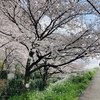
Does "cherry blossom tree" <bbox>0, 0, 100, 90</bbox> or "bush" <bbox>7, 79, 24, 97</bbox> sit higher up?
"cherry blossom tree" <bbox>0, 0, 100, 90</bbox>

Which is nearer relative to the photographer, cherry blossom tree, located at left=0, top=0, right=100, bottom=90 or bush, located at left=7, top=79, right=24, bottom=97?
cherry blossom tree, located at left=0, top=0, right=100, bottom=90

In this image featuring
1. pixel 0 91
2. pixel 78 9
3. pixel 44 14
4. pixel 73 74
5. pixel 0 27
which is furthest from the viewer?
pixel 73 74

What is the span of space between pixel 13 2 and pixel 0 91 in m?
6.61

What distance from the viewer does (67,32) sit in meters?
9.34

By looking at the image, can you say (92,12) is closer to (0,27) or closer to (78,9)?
(78,9)

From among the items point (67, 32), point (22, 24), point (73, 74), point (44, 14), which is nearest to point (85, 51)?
point (67, 32)

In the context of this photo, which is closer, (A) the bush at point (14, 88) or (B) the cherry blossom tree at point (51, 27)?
(B) the cherry blossom tree at point (51, 27)

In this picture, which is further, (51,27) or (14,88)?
(14,88)

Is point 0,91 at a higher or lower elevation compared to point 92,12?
lower

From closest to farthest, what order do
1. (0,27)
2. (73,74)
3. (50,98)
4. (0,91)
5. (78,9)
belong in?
(50,98)
(78,9)
(0,27)
(0,91)
(73,74)

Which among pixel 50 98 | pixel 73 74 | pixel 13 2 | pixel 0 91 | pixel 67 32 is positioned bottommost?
pixel 50 98

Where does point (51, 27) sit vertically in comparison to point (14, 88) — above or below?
above

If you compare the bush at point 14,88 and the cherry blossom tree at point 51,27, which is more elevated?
the cherry blossom tree at point 51,27

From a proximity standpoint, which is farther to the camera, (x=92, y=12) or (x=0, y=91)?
(x=0, y=91)
